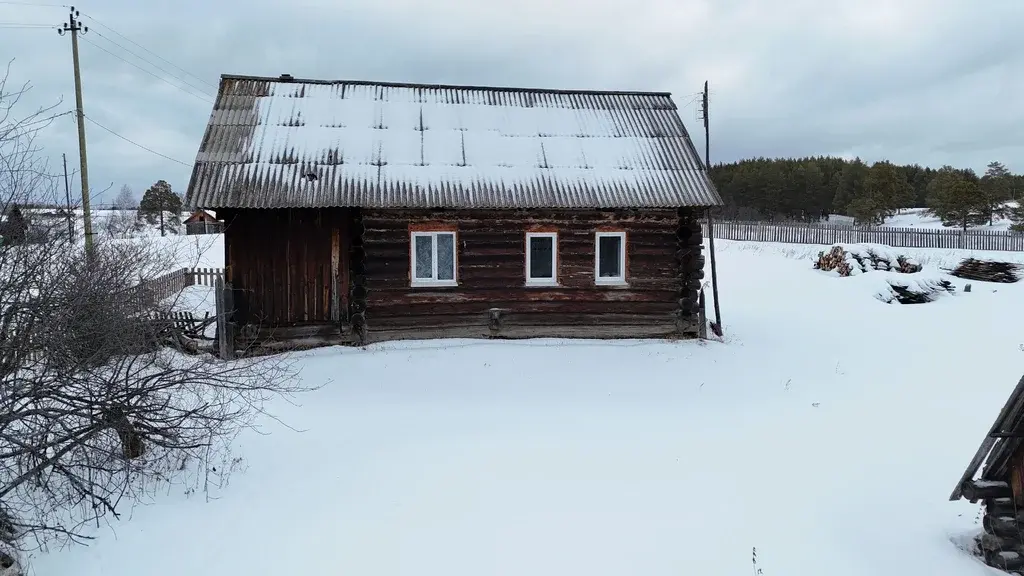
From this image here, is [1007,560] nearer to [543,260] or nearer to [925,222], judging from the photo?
[543,260]

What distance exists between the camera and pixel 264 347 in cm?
1166

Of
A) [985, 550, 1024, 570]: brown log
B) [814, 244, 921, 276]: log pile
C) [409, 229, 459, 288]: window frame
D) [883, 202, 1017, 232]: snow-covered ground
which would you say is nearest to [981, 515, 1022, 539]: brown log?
[985, 550, 1024, 570]: brown log

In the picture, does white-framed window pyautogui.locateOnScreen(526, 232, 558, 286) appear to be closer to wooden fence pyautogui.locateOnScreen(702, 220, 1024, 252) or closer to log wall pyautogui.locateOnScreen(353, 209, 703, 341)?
log wall pyautogui.locateOnScreen(353, 209, 703, 341)

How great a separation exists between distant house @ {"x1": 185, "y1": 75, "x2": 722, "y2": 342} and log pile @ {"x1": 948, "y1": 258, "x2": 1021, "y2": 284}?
12.3 metres

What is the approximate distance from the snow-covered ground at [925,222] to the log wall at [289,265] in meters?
48.0

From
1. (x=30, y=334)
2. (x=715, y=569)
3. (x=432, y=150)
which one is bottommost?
(x=715, y=569)

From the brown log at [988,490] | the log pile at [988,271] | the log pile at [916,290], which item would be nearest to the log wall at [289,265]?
the brown log at [988,490]

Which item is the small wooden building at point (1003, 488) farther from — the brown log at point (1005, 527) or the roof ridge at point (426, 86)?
the roof ridge at point (426, 86)

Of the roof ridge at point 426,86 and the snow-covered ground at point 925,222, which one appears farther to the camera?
the snow-covered ground at point 925,222

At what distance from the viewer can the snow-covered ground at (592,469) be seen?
535 cm

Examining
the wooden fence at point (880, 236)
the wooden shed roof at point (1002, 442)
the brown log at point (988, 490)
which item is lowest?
the brown log at point (988, 490)

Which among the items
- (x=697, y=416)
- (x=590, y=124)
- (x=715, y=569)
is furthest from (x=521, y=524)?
(x=590, y=124)

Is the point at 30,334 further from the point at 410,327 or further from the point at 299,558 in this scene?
the point at 410,327

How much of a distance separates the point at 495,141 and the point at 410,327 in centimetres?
438
